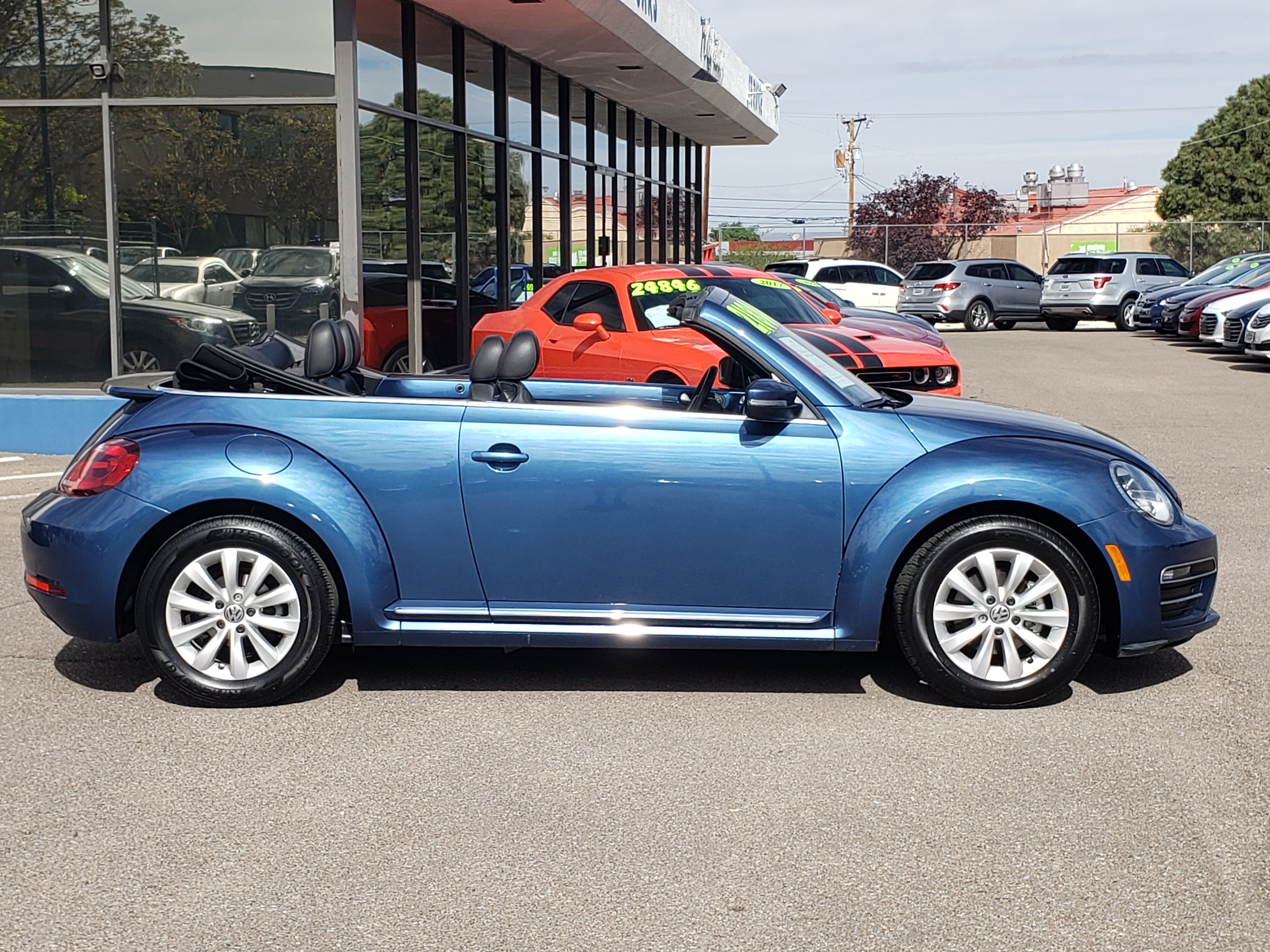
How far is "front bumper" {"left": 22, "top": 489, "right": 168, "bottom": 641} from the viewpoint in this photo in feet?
17.5

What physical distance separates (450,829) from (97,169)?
1009 centimetres

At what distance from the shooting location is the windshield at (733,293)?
1148 centimetres

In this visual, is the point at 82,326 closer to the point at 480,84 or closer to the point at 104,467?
the point at 480,84

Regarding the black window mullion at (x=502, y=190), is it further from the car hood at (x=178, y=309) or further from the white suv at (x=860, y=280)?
the white suv at (x=860, y=280)

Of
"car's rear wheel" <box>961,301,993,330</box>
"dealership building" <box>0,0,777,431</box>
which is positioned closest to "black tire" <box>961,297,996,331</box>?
"car's rear wheel" <box>961,301,993,330</box>

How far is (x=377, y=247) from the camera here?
13906mm

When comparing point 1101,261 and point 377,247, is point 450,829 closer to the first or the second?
point 377,247

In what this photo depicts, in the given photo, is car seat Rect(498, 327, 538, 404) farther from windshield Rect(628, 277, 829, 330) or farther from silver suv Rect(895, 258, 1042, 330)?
silver suv Rect(895, 258, 1042, 330)

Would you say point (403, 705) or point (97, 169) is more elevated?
point (97, 169)

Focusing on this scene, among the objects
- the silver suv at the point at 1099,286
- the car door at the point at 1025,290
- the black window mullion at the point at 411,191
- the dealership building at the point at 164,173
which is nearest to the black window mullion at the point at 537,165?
the black window mullion at the point at 411,191

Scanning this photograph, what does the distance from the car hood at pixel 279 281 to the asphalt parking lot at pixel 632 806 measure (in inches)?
269

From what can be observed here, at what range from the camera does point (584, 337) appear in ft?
38.1

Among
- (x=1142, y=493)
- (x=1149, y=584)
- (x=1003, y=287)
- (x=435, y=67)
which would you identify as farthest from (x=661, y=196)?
(x=1149, y=584)

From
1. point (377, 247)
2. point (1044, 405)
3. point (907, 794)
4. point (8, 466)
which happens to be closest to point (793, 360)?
point (907, 794)
